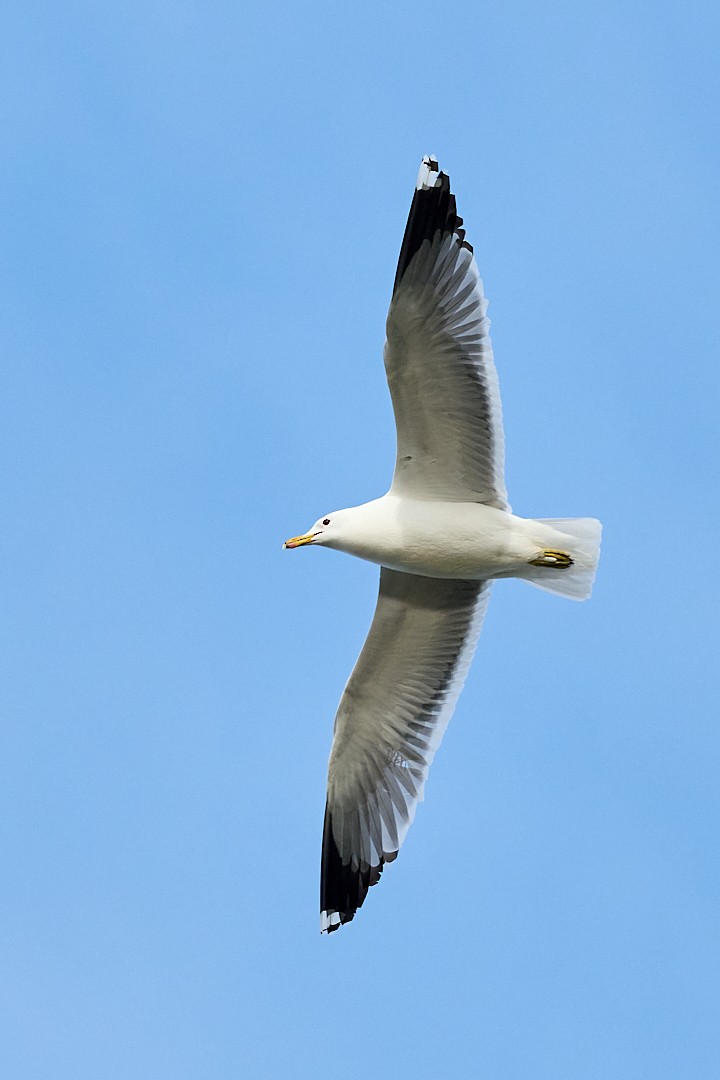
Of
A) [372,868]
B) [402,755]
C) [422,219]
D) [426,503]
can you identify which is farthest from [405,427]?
[372,868]

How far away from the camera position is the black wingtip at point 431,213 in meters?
10.6

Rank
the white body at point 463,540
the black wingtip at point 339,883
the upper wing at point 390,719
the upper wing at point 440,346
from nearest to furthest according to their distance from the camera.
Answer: the upper wing at point 440,346, the white body at point 463,540, the upper wing at point 390,719, the black wingtip at point 339,883

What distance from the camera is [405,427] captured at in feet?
35.9

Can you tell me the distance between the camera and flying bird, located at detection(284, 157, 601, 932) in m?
10.6

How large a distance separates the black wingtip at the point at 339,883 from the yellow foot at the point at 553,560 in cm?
224

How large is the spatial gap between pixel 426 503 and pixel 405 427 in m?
0.49

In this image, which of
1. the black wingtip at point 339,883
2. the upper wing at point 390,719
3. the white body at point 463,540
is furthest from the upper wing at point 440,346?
the black wingtip at point 339,883

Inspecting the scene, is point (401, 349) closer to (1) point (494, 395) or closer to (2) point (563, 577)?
(1) point (494, 395)

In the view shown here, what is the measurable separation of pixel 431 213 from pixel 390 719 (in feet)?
10.6

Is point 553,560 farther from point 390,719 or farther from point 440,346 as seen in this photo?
point 390,719

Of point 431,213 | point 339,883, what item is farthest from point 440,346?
point 339,883

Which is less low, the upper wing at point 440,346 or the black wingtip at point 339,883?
the upper wing at point 440,346

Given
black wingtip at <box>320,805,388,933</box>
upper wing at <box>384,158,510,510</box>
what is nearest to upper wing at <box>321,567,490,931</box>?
black wingtip at <box>320,805,388,933</box>

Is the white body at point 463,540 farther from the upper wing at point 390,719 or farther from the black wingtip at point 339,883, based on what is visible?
the black wingtip at point 339,883
